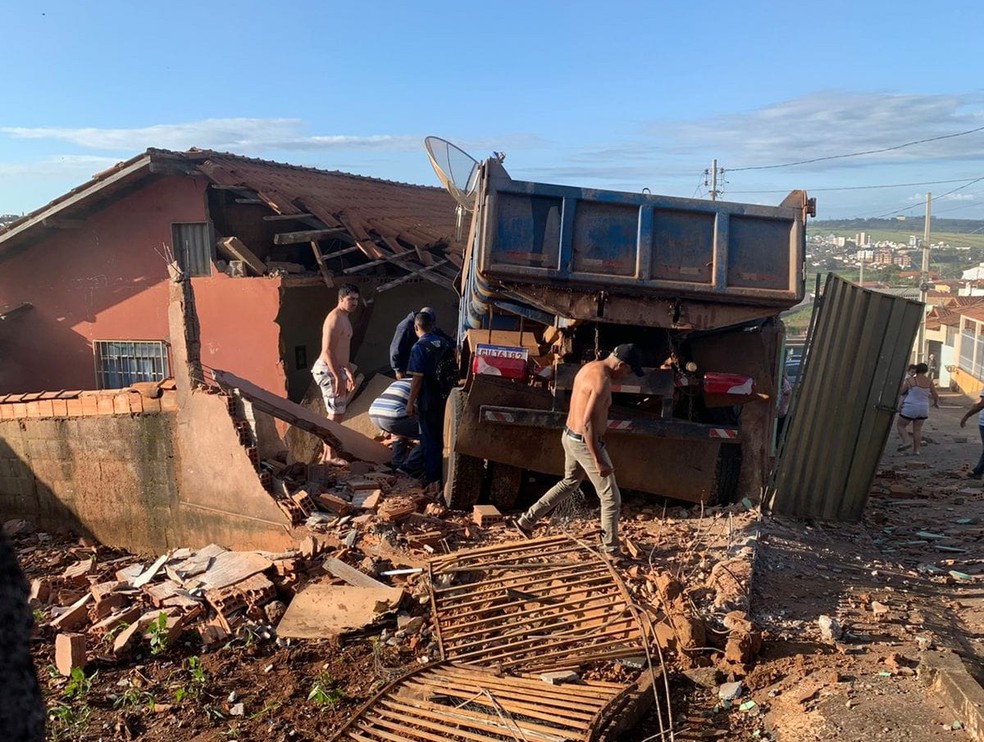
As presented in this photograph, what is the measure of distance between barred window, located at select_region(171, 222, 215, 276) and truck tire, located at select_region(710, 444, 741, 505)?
8.06 meters

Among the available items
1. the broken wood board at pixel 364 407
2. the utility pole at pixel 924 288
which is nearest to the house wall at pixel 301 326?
the broken wood board at pixel 364 407

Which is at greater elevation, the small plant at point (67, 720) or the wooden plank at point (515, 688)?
the wooden plank at point (515, 688)

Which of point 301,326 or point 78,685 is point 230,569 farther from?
point 301,326

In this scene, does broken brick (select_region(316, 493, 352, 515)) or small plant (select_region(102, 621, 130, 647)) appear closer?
small plant (select_region(102, 621, 130, 647))

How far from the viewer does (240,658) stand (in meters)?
5.05

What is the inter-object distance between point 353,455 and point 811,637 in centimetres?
424

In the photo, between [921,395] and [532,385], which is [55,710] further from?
[921,395]

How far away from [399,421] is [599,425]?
97.6 inches

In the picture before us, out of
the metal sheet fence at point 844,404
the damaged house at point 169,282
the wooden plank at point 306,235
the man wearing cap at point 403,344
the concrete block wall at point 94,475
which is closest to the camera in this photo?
the concrete block wall at point 94,475

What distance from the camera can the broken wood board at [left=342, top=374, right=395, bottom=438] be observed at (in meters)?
9.41

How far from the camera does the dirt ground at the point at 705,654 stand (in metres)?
4.18

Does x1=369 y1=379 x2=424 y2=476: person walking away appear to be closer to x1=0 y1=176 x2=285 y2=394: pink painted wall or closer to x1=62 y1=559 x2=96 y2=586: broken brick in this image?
x1=62 y1=559 x2=96 y2=586: broken brick

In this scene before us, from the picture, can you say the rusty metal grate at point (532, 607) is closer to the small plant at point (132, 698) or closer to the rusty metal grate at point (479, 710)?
the rusty metal grate at point (479, 710)

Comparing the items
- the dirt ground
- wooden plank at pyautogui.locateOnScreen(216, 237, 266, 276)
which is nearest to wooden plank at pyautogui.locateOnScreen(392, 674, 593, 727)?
the dirt ground
